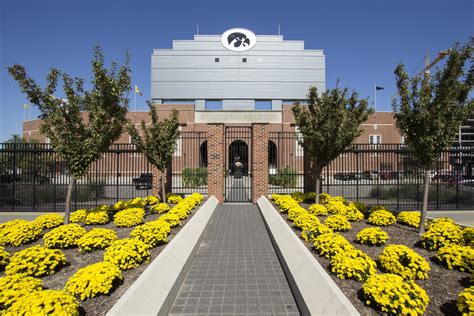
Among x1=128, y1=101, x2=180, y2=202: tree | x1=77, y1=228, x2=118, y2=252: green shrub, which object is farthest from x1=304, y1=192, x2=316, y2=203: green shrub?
x1=77, y1=228, x2=118, y2=252: green shrub

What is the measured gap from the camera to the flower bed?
3.38 meters

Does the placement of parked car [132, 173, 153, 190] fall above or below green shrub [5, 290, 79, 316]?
above

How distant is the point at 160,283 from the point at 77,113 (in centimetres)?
595

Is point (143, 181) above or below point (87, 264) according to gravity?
above

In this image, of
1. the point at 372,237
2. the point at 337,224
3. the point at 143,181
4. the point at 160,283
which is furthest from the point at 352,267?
the point at 143,181

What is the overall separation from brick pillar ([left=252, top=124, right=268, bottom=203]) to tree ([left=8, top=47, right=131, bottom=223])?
6.84 meters

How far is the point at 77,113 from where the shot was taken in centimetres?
738

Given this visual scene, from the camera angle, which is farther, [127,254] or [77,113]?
[77,113]

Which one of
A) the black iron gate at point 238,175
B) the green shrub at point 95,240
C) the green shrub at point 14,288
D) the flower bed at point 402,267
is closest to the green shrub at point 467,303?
the flower bed at point 402,267

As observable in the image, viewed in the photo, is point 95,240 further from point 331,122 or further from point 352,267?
point 331,122

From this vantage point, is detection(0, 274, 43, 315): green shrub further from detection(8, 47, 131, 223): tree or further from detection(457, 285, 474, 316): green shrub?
detection(457, 285, 474, 316): green shrub

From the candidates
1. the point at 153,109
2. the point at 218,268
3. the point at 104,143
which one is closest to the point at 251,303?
the point at 218,268

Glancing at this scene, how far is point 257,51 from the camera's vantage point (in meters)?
43.7

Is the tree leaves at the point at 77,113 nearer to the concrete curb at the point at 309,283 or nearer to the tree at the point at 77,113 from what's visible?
the tree at the point at 77,113
